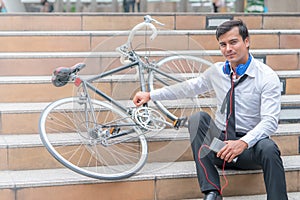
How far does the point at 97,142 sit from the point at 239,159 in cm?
101

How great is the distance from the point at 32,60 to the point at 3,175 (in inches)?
61.7

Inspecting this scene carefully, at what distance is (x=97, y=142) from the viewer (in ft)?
11.8

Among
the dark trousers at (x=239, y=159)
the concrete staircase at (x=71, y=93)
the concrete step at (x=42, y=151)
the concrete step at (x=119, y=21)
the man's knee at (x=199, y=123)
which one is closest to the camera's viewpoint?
the dark trousers at (x=239, y=159)

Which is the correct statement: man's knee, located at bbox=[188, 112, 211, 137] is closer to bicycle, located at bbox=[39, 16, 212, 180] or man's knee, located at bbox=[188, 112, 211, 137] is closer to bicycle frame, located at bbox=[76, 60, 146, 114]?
bicycle, located at bbox=[39, 16, 212, 180]

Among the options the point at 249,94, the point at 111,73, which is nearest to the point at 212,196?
the point at 249,94

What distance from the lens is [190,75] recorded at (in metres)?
3.72

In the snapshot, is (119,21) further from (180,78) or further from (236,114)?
(236,114)

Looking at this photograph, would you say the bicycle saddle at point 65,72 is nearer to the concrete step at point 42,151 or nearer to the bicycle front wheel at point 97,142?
the bicycle front wheel at point 97,142

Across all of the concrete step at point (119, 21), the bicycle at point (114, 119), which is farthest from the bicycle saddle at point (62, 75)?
the concrete step at point (119, 21)

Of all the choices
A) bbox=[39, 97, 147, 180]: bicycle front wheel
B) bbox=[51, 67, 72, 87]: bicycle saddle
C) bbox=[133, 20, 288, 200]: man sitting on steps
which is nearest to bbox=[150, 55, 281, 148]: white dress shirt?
bbox=[133, 20, 288, 200]: man sitting on steps

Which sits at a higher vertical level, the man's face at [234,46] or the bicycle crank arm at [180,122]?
the man's face at [234,46]

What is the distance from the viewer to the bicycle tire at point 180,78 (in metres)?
3.60

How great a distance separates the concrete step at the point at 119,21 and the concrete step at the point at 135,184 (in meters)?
2.42

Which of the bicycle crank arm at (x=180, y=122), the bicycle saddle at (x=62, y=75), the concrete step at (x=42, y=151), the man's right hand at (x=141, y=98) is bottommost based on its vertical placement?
the concrete step at (x=42, y=151)
